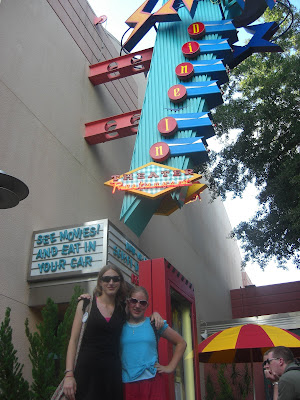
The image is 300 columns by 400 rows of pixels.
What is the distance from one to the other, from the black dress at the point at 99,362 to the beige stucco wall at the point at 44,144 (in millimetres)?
4586

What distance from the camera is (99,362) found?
3.02m

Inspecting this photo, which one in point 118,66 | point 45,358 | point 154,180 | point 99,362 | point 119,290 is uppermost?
point 118,66

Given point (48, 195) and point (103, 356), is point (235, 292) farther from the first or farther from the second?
point (103, 356)

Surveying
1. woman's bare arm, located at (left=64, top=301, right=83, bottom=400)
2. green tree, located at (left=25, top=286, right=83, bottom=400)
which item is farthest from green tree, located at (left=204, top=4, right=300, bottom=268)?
woman's bare arm, located at (left=64, top=301, right=83, bottom=400)

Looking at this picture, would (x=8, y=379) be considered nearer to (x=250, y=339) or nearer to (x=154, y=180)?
(x=250, y=339)

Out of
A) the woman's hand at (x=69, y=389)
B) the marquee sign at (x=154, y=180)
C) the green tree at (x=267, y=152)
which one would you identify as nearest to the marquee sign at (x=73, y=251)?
the marquee sign at (x=154, y=180)

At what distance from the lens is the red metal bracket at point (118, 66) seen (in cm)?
1223

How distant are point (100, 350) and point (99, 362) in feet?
0.26

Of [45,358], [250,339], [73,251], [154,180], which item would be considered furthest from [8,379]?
[154,180]

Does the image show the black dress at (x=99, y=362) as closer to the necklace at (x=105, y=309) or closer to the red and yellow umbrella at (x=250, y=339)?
the necklace at (x=105, y=309)

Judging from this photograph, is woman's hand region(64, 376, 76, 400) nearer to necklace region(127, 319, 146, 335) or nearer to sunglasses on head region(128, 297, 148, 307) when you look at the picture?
necklace region(127, 319, 146, 335)

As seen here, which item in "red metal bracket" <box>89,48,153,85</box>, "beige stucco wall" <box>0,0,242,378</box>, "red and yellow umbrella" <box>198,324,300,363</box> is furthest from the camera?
"red metal bracket" <box>89,48,153,85</box>

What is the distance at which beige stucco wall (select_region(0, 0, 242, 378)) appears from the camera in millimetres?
7879

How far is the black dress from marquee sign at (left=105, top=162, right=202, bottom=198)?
643cm
